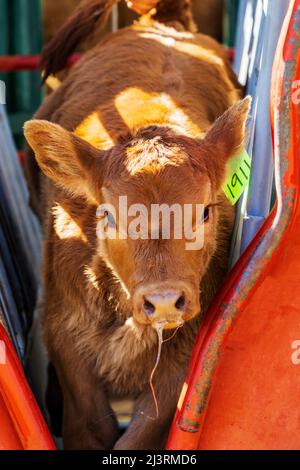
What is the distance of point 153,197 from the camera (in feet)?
8.60

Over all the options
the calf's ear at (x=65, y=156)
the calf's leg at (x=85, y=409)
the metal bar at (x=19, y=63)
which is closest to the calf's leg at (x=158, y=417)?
the calf's leg at (x=85, y=409)

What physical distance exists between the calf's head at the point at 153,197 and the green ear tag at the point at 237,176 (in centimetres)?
4

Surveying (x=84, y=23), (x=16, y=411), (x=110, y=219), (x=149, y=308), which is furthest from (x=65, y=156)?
(x=84, y=23)

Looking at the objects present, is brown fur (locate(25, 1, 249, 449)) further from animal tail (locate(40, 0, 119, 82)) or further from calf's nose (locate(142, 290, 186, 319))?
animal tail (locate(40, 0, 119, 82))

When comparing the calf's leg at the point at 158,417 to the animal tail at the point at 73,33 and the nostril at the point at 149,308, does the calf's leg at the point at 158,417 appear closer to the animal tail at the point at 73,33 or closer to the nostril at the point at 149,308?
the nostril at the point at 149,308

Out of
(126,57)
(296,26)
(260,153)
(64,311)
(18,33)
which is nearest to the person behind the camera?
(296,26)

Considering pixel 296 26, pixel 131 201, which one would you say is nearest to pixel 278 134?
pixel 296 26

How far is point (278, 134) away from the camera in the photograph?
244 cm

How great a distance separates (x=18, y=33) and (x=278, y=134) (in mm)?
3894

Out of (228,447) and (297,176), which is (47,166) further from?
(228,447)

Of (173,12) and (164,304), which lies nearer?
(164,304)
